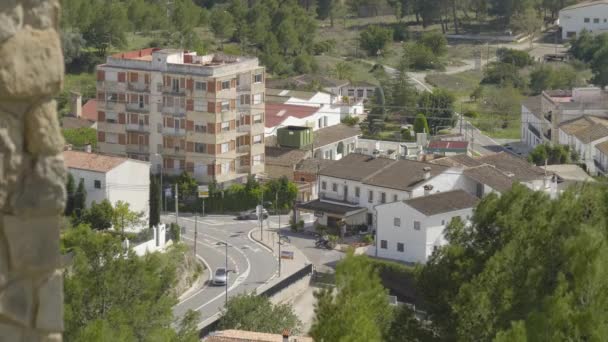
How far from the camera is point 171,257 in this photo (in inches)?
838

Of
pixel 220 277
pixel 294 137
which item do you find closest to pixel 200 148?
pixel 294 137

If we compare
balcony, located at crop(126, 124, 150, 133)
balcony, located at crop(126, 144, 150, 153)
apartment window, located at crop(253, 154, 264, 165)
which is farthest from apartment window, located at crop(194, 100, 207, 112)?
apartment window, located at crop(253, 154, 264, 165)

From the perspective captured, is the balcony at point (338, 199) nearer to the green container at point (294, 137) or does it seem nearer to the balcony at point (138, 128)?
the green container at point (294, 137)

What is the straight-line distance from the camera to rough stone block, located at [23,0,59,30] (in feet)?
7.79

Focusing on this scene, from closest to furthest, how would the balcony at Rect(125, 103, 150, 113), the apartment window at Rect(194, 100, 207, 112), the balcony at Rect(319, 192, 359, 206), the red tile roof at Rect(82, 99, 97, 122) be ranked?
1. the balcony at Rect(319, 192, 359, 206)
2. the apartment window at Rect(194, 100, 207, 112)
3. the balcony at Rect(125, 103, 150, 113)
4. the red tile roof at Rect(82, 99, 97, 122)

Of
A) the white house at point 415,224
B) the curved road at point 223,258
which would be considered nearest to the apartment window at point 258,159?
the curved road at point 223,258

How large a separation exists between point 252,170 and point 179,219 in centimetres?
328

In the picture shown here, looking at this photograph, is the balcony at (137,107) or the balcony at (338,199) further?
the balcony at (137,107)

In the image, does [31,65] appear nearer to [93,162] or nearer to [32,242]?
[32,242]

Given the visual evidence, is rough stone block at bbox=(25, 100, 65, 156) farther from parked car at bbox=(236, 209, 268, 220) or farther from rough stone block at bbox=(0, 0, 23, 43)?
parked car at bbox=(236, 209, 268, 220)

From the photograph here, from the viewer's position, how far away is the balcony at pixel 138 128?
1157 inches

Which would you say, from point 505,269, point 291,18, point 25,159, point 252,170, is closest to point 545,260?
point 505,269

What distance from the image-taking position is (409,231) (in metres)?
23.9

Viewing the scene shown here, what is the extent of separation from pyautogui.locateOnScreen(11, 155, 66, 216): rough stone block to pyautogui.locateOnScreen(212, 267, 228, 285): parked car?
19.9 meters
